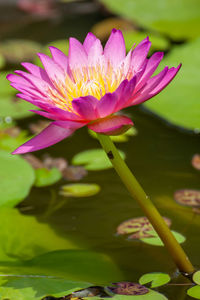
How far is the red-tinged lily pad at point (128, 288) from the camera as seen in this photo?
979 millimetres

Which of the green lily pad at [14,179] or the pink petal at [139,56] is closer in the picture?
the pink petal at [139,56]

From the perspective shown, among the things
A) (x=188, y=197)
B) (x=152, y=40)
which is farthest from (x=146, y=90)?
(x=152, y=40)

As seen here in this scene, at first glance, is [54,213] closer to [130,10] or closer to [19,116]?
[19,116]

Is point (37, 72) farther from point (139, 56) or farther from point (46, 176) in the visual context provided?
point (46, 176)

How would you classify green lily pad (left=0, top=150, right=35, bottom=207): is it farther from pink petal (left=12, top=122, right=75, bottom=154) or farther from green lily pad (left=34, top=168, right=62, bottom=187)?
pink petal (left=12, top=122, right=75, bottom=154)

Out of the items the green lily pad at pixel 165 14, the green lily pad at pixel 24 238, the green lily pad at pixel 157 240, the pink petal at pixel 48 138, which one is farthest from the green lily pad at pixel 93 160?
the green lily pad at pixel 165 14

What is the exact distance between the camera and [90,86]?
0.94m

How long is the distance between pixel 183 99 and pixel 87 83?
816 millimetres

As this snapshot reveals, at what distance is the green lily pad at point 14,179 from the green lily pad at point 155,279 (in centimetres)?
43

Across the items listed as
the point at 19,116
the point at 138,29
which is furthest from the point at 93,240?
the point at 138,29

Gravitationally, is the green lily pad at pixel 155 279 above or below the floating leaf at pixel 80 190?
below

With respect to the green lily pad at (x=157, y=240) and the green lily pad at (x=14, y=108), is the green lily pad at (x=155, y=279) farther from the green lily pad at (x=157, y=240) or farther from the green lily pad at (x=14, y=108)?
the green lily pad at (x=14, y=108)

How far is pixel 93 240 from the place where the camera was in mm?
1201

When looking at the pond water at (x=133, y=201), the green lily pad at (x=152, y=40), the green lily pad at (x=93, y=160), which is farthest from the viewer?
the green lily pad at (x=152, y=40)
